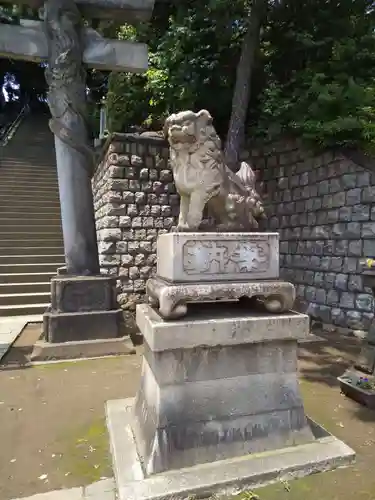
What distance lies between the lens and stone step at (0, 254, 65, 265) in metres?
9.27

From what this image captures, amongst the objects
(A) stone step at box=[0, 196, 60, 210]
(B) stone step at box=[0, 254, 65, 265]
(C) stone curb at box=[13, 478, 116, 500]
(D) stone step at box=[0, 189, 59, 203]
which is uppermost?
(D) stone step at box=[0, 189, 59, 203]

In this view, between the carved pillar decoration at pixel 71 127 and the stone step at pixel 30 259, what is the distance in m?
4.41

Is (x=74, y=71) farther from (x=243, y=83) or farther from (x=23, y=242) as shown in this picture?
(x=23, y=242)

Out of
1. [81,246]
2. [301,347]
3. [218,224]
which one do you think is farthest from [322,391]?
[81,246]

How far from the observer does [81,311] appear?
5379 mm

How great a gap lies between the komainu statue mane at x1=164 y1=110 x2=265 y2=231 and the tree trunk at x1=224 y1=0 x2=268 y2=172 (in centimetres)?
489

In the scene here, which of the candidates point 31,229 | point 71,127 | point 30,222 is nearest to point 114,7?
point 71,127

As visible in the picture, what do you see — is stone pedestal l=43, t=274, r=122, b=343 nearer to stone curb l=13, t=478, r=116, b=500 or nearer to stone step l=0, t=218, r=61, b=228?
stone curb l=13, t=478, r=116, b=500

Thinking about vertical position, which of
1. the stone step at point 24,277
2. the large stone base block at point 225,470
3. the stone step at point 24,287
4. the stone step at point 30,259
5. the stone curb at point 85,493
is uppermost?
the stone step at point 30,259

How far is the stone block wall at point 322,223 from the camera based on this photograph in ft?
20.3

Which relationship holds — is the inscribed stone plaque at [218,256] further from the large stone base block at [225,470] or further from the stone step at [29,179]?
the stone step at [29,179]

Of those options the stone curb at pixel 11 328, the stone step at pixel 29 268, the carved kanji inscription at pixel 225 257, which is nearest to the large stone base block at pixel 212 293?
the carved kanji inscription at pixel 225 257

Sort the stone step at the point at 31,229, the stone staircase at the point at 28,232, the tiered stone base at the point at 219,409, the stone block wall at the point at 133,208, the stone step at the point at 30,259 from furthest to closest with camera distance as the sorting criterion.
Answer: the stone step at the point at 31,229
the stone step at the point at 30,259
the stone staircase at the point at 28,232
the stone block wall at the point at 133,208
the tiered stone base at the point at 219,409

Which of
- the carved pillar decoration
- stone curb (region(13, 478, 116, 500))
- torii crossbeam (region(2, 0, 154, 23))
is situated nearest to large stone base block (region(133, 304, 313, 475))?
stone curb (region(13, 478, 116, 500))
